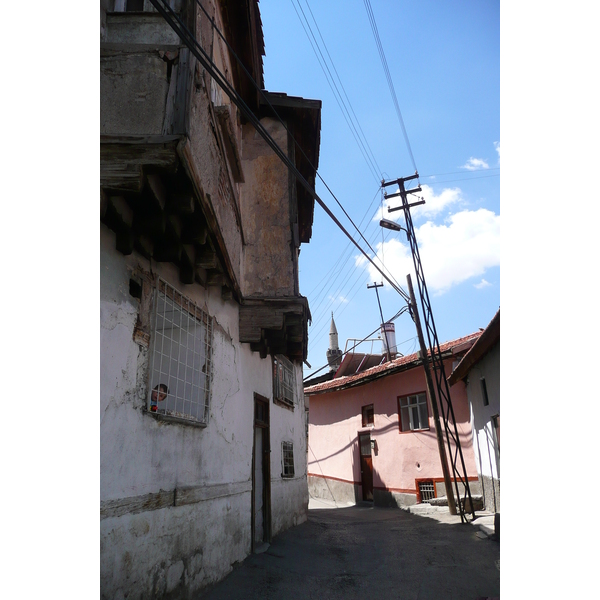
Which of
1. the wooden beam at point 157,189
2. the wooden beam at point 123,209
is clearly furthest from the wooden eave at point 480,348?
the wooden beam at point 123,209

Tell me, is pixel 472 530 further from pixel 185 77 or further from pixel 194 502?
pixel 185 77

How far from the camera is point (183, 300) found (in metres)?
5.58

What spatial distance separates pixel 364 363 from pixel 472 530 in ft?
45.8

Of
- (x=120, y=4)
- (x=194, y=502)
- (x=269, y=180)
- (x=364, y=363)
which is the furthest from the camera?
(x=364, y=363)

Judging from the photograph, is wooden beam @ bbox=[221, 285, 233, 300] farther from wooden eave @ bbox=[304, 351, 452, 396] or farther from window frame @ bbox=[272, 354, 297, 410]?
wooden eave @ bbox=[304, 351, 452, 396]

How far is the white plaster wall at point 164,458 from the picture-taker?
3.86 m

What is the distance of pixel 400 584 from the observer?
6.38 meters

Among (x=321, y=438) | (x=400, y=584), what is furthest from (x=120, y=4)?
(x=321, y=438)

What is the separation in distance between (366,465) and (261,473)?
34.7ft

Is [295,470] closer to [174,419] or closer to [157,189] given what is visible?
[174,419]

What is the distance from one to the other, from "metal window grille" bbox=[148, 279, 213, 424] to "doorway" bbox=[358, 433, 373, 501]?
13.6 m

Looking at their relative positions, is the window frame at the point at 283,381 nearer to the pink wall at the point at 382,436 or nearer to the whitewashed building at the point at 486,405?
the whitewashed building at the point at 486,405

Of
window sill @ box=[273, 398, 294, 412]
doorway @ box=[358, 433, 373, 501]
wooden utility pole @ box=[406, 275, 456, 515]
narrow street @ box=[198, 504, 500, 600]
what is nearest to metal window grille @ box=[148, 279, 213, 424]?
narrow street @ box=[198, 504, 500, 600]

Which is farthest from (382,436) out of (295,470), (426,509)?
(295,470)
